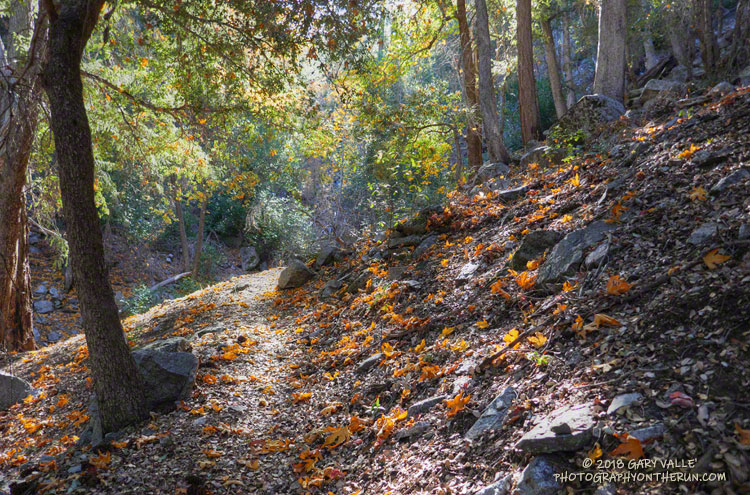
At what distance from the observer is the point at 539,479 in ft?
6.51

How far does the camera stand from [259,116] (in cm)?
762

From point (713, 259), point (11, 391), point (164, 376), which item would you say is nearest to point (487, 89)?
point (713, 259)

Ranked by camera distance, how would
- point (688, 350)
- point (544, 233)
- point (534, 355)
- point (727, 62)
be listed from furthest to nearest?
point (727, 62) → point (544, 233) → point (534, 355) → point (688, 350)

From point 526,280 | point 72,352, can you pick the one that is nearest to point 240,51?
point 526,280

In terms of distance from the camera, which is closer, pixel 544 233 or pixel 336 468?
pixel 336 468

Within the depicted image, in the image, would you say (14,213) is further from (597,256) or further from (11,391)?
(597,256)

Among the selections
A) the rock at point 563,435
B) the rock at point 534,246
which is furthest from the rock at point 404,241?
the rock at point 563,435

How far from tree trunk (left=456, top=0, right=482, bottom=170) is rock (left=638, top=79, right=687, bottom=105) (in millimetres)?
3331

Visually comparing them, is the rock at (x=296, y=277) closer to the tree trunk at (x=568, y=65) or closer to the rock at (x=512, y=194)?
the rock at (x=512, y=194)

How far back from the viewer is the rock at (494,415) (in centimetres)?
259

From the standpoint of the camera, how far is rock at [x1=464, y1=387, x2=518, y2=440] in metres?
2.59

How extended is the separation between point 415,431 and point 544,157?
228 inches

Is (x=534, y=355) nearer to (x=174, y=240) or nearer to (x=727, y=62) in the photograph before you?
(x=727, y=62)

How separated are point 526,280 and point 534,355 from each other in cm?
109
